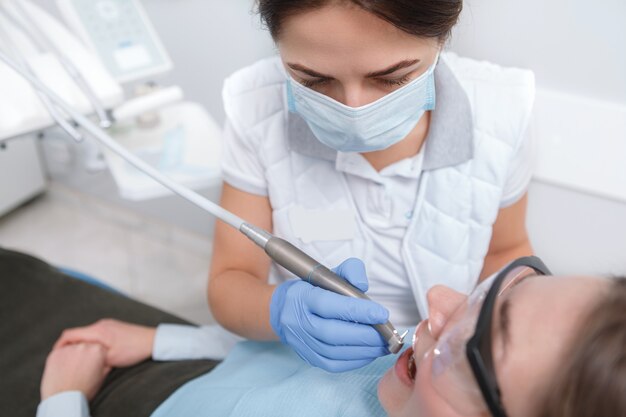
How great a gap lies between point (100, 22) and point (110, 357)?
2.52 feet

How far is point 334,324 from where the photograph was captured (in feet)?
3.10

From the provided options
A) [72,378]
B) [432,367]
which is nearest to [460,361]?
[432,367]

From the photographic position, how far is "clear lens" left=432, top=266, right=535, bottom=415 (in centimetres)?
75

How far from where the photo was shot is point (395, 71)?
0.95 meters

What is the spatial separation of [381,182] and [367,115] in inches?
9.3

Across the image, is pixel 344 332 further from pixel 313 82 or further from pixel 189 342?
pixel 189 342

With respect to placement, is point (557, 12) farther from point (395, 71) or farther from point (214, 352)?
point (214, 352)

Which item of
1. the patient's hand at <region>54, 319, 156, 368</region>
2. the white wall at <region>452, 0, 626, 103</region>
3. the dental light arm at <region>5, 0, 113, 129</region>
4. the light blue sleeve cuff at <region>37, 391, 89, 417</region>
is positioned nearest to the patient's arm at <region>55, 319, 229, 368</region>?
the patient's hand at <region>54, 319, 156, 368</region>

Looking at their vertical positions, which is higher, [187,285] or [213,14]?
[213,14]

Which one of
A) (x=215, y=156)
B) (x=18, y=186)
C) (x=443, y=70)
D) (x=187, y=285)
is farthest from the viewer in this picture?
(x=18, y=186)

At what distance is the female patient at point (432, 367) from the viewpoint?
67cm

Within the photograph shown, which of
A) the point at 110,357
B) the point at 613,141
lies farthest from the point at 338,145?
the point at 110,357

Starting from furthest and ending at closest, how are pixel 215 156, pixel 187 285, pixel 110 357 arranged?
pixel 187 285 < pixel 215 156 < pixel 110 357

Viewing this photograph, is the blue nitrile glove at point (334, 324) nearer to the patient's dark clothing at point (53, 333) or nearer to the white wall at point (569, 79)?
the patient's dark clothing at point (53, 333)
